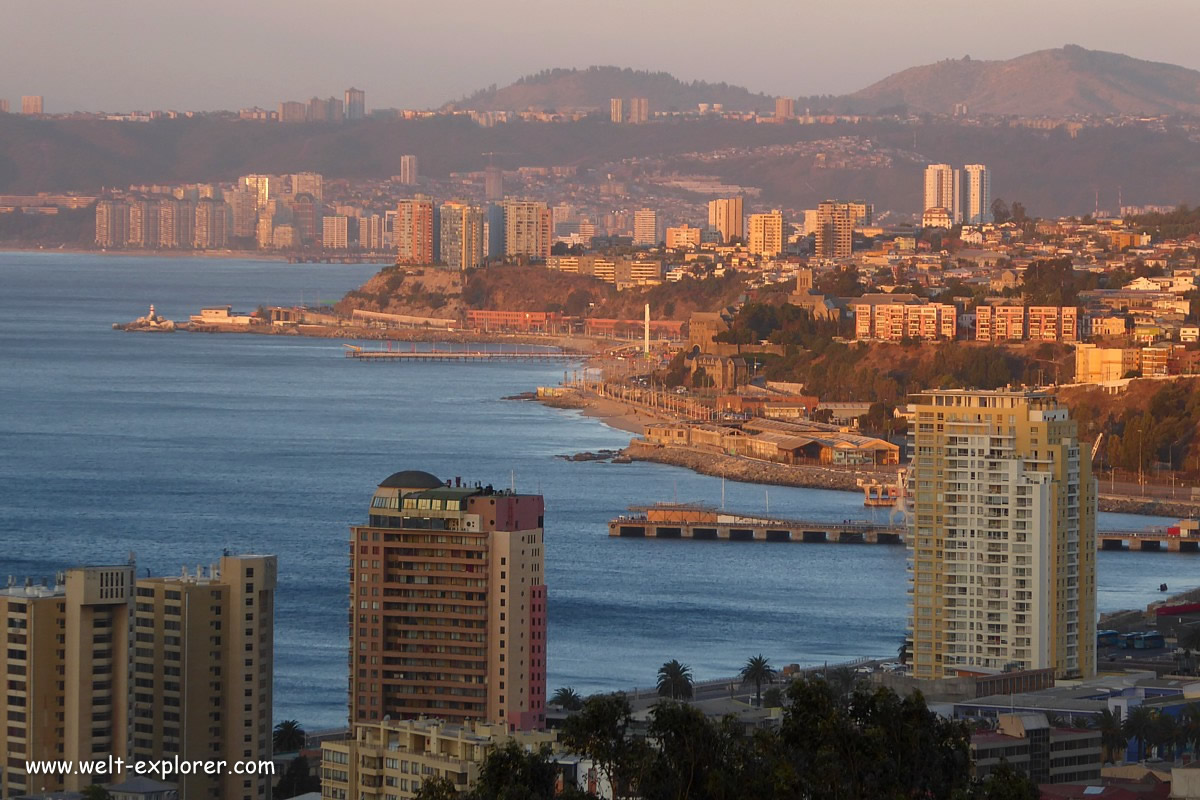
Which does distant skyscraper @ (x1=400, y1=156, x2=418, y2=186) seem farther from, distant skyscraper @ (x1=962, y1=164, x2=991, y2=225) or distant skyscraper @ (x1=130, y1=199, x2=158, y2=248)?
distant skyscraper @ (x1=962, y1=164, x2=991, y2=225)

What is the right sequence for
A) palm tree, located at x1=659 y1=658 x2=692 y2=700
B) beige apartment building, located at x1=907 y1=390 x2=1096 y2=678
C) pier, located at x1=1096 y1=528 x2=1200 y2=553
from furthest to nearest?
pier, located at x1=1096 y1=528 x2=1200 y2=553 < beige apartment building, located at x1=907 y1=390 x2=1096 y2=678 < palm tree, located at x1=659 y1=658 x2=692 y2=700

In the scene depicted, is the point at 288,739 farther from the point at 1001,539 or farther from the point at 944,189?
the point at 944,189

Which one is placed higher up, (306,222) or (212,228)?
(306,222)

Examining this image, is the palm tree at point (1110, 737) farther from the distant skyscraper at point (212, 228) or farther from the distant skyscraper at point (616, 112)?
the distant skyscraper at point (616, 112)

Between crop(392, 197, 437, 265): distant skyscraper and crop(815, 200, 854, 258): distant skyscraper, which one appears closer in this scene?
crop(815, 200, 854, 258): distant skyscraper

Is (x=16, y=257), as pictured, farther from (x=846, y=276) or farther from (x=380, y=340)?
(x=846, y=276)

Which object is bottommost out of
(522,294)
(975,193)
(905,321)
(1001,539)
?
(522,294)

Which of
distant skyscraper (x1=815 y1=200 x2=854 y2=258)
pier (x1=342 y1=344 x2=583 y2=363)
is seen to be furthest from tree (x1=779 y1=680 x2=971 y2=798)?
distant skyscraper (x1=815 y1=200 x2=854 y2=258)

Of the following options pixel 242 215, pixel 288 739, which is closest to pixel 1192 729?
pixel 288 739
